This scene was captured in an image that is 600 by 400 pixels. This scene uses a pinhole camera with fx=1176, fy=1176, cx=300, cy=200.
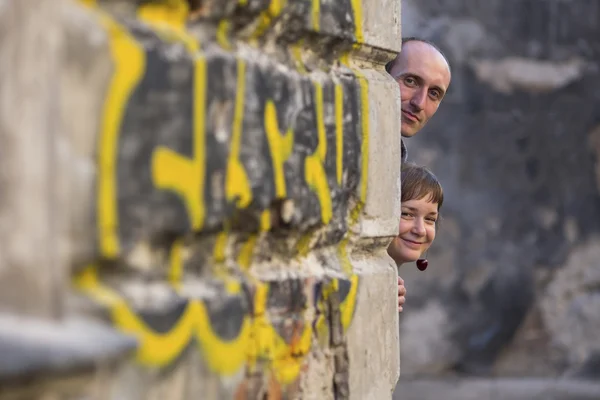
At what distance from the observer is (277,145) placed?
6.21 ft

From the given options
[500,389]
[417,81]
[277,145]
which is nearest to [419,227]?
[417,81]

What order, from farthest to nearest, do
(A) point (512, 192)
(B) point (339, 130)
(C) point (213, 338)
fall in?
(A) point (512, 192) < (B) point (339, 130) < (C) point (213, 338)

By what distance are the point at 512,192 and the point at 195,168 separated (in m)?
7.12

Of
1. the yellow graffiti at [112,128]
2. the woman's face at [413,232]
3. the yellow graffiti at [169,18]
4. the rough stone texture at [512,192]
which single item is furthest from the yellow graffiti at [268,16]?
the rough stone texture at [512,192]

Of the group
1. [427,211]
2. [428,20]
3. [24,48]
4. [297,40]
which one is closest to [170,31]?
[24,48]

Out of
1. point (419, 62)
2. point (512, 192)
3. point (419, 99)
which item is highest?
point (419, 62)

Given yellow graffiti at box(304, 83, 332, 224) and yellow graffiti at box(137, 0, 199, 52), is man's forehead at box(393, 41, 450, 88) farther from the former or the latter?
yellow graffiti at box(137, 0, 199, 52)

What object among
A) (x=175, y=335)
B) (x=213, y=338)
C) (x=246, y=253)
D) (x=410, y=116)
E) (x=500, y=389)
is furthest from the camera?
(x=500, y=389)

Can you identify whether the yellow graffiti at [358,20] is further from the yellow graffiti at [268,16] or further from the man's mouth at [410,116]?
the man's mouth at [410,116]

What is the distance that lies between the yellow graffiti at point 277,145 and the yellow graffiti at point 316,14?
8.8 inches

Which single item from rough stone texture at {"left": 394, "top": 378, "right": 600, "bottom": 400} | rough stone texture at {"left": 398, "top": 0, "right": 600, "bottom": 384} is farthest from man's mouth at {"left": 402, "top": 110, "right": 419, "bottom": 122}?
rough stone texture at {"left": 398, "top": 0, "right": 600, "bottom": 384}

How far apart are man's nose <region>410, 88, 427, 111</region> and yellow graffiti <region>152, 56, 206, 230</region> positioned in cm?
181

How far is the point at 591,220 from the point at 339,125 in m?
6.81

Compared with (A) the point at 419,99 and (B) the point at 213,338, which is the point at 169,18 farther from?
(A) the point at 419,99
